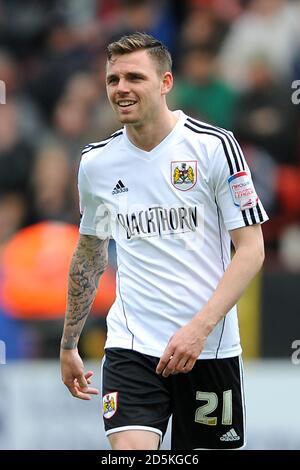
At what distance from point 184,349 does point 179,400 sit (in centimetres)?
64

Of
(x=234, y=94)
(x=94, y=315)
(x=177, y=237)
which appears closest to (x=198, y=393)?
(x=177, y=237)

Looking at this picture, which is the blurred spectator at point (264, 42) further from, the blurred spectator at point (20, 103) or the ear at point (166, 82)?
the ear at point (166, 82)

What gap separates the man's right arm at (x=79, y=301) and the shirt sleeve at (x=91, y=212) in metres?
0.07

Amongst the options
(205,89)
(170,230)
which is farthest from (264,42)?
(170,230)

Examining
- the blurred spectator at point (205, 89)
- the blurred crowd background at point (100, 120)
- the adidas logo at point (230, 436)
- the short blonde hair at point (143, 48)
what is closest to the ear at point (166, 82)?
the short blonde hair at point (143, 48)

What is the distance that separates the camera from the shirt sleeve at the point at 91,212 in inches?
248

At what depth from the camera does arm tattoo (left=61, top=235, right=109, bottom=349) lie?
6.39m

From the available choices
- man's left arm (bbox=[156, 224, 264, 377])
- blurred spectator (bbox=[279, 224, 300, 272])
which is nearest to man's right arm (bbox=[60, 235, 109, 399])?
man's left arm (bbox=[156, 224, 264, 377])

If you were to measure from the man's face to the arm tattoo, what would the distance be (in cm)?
81

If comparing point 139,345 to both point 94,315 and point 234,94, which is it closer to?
point 94,315

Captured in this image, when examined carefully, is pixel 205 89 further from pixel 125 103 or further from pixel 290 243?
pixel 125 103

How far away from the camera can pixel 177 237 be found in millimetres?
6031
